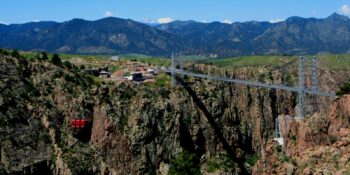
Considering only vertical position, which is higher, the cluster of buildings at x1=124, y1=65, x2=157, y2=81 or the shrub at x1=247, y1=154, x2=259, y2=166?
the cluster of buildings at x1=124, y1=65, x2=157, y2=81

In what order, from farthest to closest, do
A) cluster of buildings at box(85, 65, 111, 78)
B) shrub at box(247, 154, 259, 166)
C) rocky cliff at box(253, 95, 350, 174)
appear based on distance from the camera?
cluster of buildings at box(85, 65, 111, 78), shrub at box(247, 154, 259, 166), rocky cliff at box(253, 95, 350, 174)

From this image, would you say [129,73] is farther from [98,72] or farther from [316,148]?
[316,148]

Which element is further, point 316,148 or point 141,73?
point 141,73

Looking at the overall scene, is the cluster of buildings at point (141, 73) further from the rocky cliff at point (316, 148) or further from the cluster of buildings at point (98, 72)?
the rocky cliff at point (316, 148)

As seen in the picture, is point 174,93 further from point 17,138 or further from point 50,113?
point 17,138

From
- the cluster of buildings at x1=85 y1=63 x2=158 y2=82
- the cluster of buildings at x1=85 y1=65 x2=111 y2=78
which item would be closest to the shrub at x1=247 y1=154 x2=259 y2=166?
the cluster of buildings at x1=85 y1=63 x2=158 y2=82

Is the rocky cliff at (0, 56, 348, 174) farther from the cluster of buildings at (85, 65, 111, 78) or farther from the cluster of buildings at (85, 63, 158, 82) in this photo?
the cluster of buildings at (85, 63, 158, 82)

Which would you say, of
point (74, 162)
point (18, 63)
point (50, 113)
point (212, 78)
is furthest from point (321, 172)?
point (212, 78)

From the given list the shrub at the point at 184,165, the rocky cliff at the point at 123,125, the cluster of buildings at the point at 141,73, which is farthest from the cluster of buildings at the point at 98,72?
the shrub at the point at 184,165

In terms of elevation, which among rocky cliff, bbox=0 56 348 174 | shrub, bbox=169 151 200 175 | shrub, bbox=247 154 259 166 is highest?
rocky cliff, bbox=0 56 348 174

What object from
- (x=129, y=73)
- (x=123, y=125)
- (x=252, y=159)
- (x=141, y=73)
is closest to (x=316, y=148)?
(x=123, y=125)
